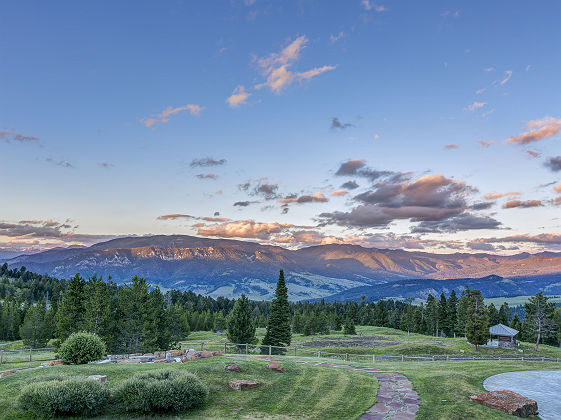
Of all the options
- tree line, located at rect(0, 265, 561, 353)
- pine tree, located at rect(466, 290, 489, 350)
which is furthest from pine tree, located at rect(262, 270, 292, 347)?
pine tree, located at rect(466, 290, 489, 350)

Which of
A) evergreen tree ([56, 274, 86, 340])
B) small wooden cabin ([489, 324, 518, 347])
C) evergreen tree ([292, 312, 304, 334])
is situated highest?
evergreen tree ([56, 274, 86, 340])

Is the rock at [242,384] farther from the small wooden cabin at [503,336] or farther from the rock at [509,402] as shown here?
the small wooden cabin at [503,336]

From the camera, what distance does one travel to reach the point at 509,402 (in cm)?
1669

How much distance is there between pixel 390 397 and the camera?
61.7 ft

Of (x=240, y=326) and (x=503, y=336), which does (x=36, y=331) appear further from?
(x=503, y=336)

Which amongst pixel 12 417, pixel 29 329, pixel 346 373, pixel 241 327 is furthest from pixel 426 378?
pixel 29 329

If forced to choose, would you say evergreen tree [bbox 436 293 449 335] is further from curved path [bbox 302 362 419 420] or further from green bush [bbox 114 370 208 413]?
green bush [bbox 114 370 208 413]

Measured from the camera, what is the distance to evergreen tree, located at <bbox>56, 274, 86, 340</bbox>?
46000 millimetres

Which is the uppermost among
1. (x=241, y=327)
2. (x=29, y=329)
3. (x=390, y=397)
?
(x=390, y=397)

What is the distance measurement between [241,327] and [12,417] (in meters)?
45.4

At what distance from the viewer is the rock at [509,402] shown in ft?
52.5

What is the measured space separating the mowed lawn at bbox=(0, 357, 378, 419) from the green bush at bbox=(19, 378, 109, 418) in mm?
599

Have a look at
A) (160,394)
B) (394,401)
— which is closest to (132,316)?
(160,394)

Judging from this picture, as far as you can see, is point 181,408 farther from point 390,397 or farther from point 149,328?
point 149,328
